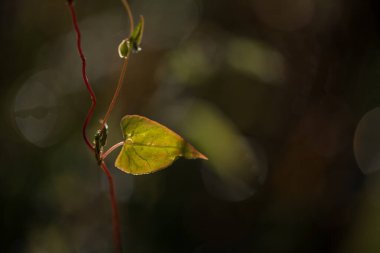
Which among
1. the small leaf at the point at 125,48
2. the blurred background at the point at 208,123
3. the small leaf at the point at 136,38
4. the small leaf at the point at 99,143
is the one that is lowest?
the blurred background at the point at 208,123

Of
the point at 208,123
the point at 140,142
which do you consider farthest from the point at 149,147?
the point at 208,123

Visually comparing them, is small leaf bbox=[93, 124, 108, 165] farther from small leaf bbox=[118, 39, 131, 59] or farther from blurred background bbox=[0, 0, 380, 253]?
blurred background bbox=[0, 0, 380, 253]

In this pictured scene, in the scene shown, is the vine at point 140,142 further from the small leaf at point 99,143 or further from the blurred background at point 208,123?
the blurred background at point 208,123

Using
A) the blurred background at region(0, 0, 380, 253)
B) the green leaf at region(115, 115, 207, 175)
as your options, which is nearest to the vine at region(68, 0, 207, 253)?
the green leaf at region(115, 115, 207, 175)

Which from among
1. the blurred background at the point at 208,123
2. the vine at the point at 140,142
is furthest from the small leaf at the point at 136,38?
the blurred background at the point at 208,123

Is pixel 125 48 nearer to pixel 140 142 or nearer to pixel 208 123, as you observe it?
pixel 140 142
